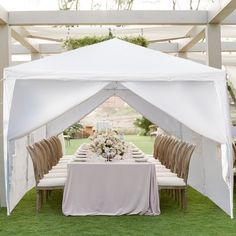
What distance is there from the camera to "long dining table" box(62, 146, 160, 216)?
19.2 feet

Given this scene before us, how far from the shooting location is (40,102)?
216 inches

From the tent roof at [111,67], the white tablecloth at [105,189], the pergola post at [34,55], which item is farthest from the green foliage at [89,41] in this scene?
the white tablecloth at [105,189]

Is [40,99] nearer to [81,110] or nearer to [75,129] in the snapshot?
[81,110]

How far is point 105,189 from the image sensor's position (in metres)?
5.84

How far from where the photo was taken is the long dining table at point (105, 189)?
5840 mm

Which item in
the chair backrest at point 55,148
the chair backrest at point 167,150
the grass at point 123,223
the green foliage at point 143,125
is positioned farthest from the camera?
the green foliage at point 143,125

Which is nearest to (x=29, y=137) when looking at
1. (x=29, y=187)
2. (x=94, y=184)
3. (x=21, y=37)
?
(x=29, y=187)

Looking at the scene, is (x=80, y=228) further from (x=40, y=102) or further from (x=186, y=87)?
(x=186, y=87)

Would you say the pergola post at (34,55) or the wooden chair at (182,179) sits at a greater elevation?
the pergola post at (34,55)

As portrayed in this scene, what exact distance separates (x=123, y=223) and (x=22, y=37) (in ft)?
14.9

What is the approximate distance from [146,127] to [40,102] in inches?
698

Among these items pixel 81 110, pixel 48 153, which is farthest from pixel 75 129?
pixel 48 153

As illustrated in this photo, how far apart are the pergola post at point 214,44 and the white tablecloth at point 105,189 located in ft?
7.98

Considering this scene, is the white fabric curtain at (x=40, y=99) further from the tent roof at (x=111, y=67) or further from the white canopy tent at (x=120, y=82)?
the tent roof at (x=111, y=67)
